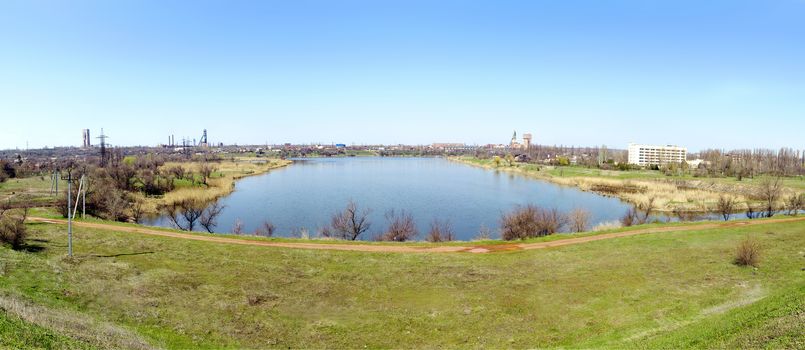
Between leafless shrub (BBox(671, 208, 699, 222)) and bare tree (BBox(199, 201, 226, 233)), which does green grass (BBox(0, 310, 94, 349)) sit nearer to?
bare tree (BBox(199, 201, 226, 233))

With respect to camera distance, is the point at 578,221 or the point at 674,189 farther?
the point at 674,189

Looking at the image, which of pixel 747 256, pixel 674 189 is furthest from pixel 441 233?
pixel 674 189

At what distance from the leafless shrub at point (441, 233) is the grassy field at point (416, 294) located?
8.79 metres

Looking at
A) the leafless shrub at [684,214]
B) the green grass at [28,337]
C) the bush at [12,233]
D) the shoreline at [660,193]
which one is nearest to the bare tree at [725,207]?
the leafless shrub at [684,214]

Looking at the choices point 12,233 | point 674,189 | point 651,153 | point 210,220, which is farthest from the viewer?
point 651,153

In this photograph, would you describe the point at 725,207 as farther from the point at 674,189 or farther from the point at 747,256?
the point at 674,189

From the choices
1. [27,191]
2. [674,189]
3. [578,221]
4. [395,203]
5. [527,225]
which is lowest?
[395,203]

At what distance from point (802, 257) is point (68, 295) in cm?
2627

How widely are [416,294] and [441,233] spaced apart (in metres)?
18.0

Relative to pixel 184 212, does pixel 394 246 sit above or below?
above

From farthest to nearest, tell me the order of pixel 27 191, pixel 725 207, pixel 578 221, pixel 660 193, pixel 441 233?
pixel 660 193, pixel 27 191, pixel 725 207, pixel 441 233, pixel 578 221

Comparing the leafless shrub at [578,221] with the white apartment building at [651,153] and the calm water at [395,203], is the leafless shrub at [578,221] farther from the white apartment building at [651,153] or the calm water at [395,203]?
the white apartment building at [651,153]

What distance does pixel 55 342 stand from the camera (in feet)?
26.9

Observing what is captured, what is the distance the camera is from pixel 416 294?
15.8 metres
